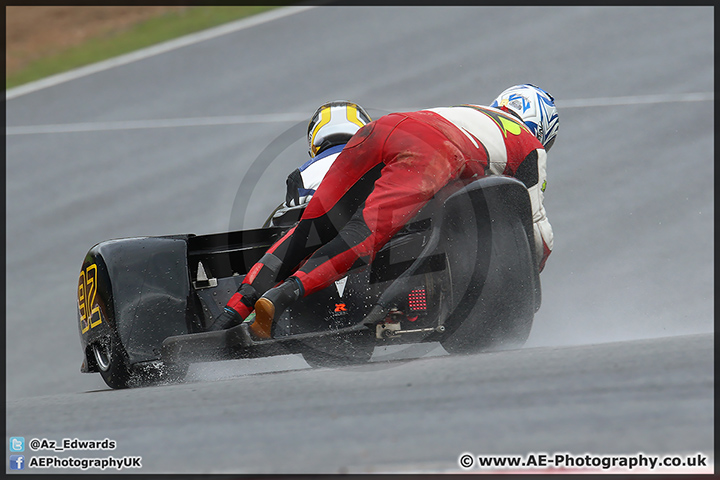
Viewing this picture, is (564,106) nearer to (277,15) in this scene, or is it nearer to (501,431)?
(277,15)

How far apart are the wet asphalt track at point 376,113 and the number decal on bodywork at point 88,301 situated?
0.35 metres

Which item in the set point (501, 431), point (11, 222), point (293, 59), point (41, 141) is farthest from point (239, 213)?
point (501, 431)

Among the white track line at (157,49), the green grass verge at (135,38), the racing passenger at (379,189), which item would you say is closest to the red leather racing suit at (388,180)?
the racing passenger at (379,189)

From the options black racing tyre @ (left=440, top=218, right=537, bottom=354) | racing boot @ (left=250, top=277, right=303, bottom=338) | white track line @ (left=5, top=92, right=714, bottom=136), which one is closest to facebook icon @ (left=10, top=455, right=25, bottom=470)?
racing boot @ (left=250, top=277, right=303, bottom=338)

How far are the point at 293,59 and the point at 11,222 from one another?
454 cm

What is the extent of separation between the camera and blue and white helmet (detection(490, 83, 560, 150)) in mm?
4160

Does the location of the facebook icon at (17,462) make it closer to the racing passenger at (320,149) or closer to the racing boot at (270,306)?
the racing boot at (270,306)

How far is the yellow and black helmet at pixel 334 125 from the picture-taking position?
4355 millimetres

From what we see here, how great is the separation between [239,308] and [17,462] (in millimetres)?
1053

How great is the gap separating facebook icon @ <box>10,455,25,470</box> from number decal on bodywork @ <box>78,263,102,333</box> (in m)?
1.17

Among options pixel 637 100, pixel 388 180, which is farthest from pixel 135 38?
pixel 388 180

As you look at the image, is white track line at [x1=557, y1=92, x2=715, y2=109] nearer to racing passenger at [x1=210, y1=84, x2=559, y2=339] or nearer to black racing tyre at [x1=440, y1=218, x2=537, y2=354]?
racing passenger at [x1=210, y1=84, x2=559, y2=339]

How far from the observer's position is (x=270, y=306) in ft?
10.4

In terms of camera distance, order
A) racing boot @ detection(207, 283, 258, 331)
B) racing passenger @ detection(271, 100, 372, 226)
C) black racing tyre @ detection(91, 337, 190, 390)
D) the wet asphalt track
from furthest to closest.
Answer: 1. racing passenger @ detection(271, 100, 372, 226)
2. black racing tyre @ detection(91, 337, 190, 390)
3. racing boot @ detection(207, 283, 258, 331)
4. the wet asphalt track
